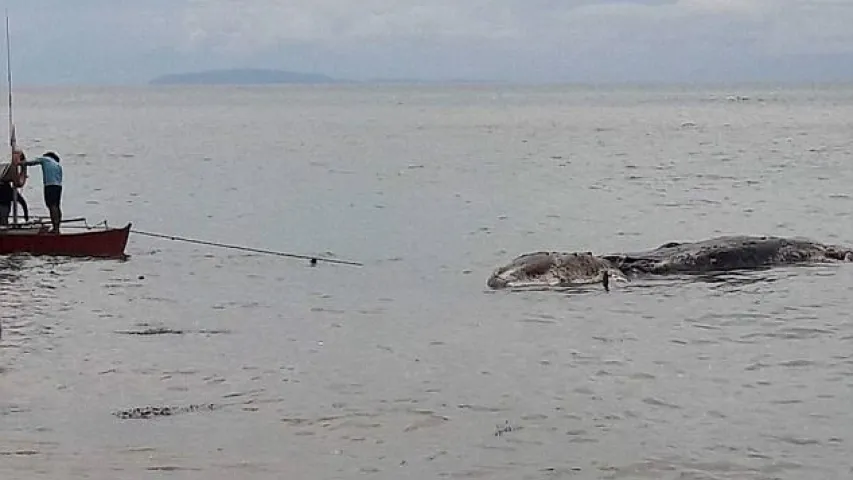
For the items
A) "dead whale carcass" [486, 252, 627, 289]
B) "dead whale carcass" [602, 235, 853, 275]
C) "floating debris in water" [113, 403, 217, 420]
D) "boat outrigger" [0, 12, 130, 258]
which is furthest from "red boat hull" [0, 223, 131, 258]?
"floating debris in water" [113, 403, 217, 420]

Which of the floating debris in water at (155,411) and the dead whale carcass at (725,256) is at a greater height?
the floating debris in water at (155,411)

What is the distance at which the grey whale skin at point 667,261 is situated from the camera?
1934cm

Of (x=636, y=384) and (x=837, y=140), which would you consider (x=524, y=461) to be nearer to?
(x=636, y=384)

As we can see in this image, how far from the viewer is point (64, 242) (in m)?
22.1

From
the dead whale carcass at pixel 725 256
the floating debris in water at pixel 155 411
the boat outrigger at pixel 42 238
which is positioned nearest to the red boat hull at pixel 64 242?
the boat outrigger at pixel 42 238

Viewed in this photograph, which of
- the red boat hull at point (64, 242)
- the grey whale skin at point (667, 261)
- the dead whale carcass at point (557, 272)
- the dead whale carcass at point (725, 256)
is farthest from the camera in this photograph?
the red boat hull at point (64, 242)

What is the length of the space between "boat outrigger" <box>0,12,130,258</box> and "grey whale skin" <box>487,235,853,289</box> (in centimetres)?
652

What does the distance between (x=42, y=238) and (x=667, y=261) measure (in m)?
9.57

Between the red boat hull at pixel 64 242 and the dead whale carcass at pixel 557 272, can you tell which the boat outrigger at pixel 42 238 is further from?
the dead whale carcass at pixel 557 272

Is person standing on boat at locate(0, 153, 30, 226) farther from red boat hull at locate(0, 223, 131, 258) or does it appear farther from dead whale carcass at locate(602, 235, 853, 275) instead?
dead whale carcass at locate(602, 235, 853, 275)

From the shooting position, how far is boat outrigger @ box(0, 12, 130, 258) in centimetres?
2173

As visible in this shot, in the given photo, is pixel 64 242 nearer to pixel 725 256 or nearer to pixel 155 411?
pixel 725 256

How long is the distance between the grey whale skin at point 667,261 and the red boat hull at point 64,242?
6.49 metres

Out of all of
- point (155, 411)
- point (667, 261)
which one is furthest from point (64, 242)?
point (155, 411)
